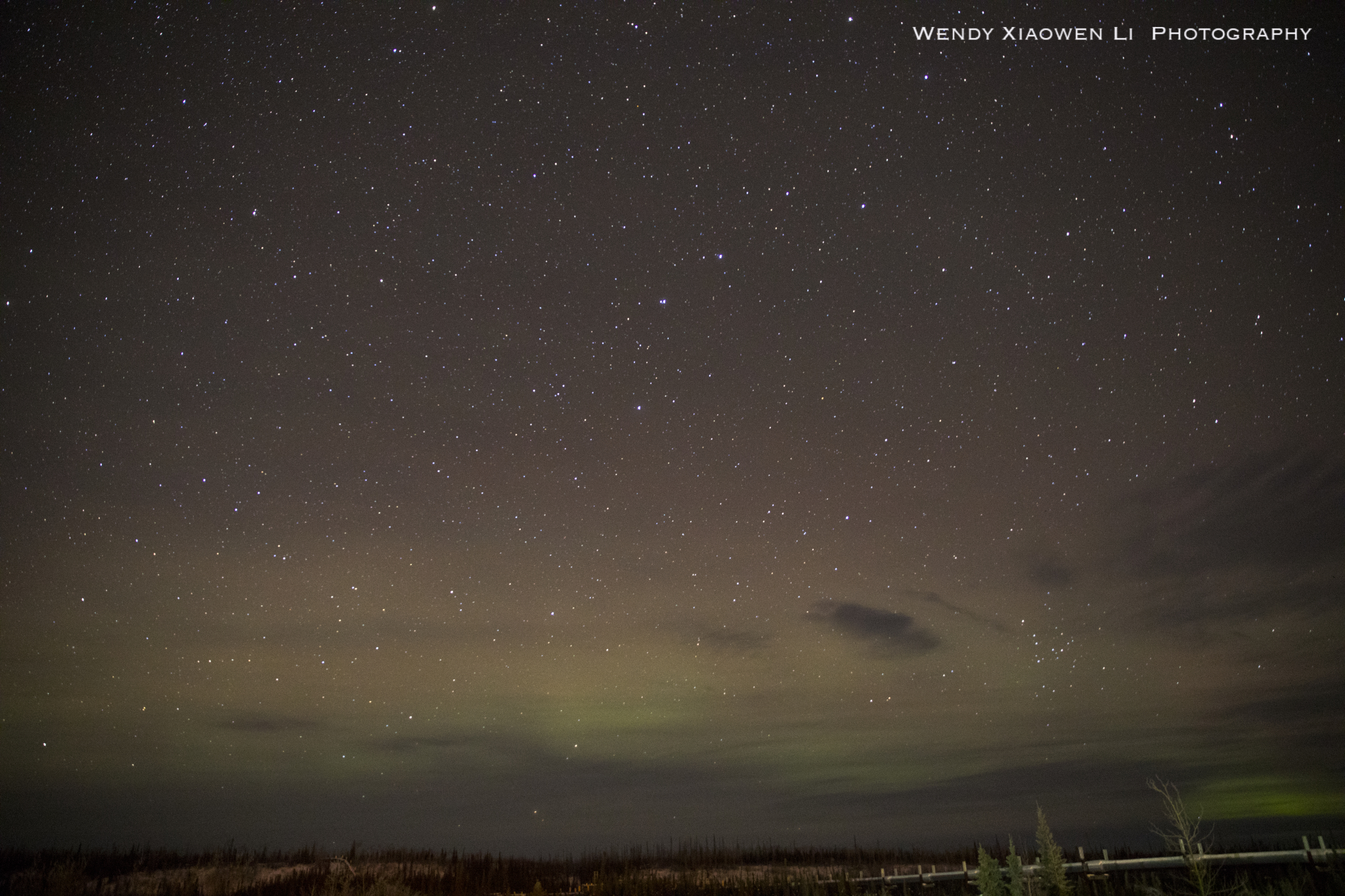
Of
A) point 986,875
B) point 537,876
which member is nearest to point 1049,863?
point 986,875

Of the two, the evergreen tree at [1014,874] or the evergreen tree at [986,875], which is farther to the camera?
the evergreen tree at [1014,874]

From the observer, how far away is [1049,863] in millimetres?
9625

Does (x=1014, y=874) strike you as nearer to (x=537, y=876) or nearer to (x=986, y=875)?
(x=986, y=875)

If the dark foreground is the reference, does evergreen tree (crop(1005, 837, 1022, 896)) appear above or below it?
above

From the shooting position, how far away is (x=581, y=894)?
764 inches

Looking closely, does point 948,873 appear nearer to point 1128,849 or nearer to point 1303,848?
point 1128,849

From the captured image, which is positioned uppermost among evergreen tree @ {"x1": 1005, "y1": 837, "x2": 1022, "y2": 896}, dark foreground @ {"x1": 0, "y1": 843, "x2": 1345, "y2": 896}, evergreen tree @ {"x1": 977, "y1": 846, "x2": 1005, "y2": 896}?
evergreen tree @ {"x1": 977, "y1": 846, "x2": 1005, "y2": 896}

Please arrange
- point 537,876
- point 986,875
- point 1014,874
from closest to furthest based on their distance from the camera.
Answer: point 986,875 < point 1014,874 < point 537,876

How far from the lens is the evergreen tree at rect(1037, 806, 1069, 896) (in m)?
9.27

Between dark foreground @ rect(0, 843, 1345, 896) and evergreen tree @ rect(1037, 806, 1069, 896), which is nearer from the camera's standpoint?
evergreen tree @ rect(1037, 806, 1069, 896)

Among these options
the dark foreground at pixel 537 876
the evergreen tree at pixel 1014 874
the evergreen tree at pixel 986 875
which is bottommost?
the dark foreground at pixel 537 876

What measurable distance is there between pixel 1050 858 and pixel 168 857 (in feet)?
86.2

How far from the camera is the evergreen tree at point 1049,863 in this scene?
30.4ft

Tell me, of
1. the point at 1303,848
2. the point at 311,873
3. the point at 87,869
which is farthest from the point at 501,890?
the point at 1303,848
